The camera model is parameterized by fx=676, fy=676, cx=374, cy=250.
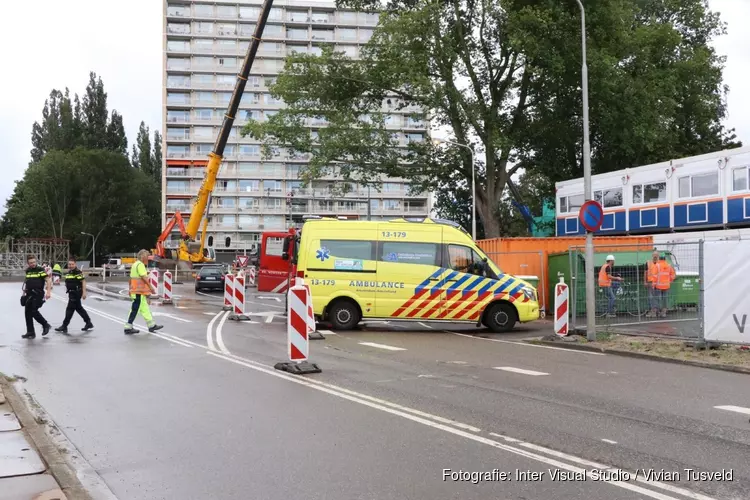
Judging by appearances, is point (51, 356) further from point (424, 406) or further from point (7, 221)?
point (7, 221)

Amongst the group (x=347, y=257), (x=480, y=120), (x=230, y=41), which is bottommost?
(x=347, y=257)

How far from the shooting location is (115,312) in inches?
813

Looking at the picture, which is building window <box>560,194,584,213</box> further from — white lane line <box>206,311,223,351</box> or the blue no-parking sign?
white lane line <box>206,311,223,351</box>

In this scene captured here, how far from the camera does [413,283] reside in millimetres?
16078

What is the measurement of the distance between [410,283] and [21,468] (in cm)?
1172

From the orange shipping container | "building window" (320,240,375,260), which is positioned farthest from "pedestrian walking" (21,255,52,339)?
the orange shipping container

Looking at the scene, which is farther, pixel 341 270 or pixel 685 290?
pixel 341 270

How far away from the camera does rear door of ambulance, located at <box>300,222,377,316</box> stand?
1611cm

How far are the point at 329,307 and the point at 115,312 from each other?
8.20 metres

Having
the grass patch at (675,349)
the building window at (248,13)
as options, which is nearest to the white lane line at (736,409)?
the grass patch at (675,349)

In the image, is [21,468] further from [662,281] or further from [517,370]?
[662,281]

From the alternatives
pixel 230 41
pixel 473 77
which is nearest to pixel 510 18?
pixel 473 77

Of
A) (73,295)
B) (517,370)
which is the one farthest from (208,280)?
(517,370)

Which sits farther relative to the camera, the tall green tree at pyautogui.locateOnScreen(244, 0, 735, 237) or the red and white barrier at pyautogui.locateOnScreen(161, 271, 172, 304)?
the tall green tree at pyautogui.locateOnScreen(244, 0, 735, 237)
